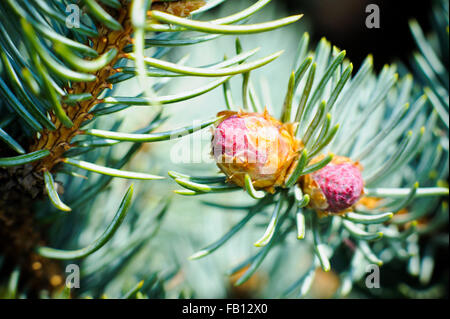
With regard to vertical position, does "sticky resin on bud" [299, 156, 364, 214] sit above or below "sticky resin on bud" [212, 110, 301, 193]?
below

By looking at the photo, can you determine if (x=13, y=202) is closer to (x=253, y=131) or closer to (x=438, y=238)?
(x=253, y=131)

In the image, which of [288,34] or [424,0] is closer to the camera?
[288,34]

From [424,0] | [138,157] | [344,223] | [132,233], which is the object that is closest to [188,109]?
[138,157]

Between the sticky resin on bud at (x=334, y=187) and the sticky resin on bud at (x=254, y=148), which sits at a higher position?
the sticky resin on bud at (x=254, y=148)
